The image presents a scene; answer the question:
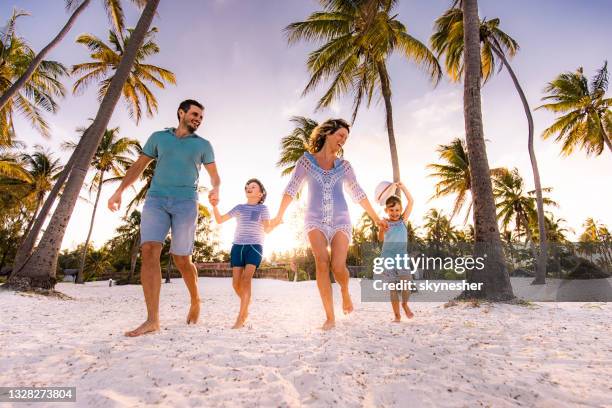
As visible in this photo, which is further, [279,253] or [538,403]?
[279,253]

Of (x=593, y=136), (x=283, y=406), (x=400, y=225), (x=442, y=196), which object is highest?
(x=593, y=136)

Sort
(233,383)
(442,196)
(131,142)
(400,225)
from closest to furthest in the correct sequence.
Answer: (233,383) → (400,225) → (131,142) → (442,196)

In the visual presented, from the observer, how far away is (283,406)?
1578mm

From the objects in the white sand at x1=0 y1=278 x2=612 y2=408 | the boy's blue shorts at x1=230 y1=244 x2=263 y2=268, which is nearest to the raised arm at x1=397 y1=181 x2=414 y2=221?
the white sand at x1=0 y1=278 x2=612 y2=408

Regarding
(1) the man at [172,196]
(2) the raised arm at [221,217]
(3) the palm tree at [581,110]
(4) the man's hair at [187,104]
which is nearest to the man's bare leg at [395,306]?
(2) the raised arm at [221,217]

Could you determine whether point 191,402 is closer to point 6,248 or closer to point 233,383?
point 233,383

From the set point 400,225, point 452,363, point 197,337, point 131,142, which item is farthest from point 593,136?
point 131,142

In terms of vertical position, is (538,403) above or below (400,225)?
below

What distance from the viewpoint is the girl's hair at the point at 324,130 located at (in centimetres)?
344

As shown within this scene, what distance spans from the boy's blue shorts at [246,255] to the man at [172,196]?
624mm

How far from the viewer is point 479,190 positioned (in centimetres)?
624

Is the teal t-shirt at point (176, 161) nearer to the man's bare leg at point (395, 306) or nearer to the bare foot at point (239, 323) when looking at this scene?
the bare foot at point (239, 323)

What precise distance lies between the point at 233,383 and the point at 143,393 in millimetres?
463

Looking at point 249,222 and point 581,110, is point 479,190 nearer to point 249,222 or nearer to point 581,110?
point 249,222
